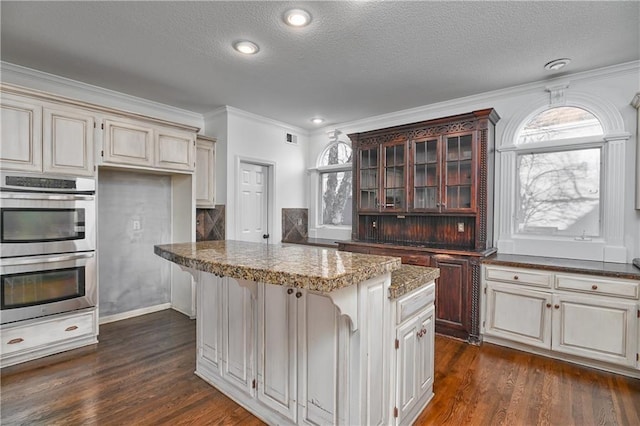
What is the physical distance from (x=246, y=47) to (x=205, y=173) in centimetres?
203

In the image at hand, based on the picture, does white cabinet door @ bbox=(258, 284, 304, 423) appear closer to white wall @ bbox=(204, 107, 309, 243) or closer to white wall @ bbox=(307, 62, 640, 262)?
white wall @ bbox=(204, 107, 309, 243)

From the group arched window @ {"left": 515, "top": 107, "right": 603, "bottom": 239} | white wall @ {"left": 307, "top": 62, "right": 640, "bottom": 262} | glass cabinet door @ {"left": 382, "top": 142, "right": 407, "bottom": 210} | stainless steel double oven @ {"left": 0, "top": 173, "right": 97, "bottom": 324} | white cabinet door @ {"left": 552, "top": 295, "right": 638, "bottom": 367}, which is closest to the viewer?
white cabinet door @ {"left": 552, "top": 295, "right": 638, "bottom": 367}

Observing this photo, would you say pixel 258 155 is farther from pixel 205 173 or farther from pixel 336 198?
pixel 336 198

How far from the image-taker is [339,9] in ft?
7.14

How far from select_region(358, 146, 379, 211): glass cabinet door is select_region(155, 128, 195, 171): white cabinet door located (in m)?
2.21

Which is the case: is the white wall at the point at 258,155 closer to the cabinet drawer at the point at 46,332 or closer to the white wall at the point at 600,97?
the cabinet drawer at the point at 46,332

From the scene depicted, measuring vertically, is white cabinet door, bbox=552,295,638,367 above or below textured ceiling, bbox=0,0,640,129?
below

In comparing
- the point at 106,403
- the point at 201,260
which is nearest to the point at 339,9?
the point at 201,260

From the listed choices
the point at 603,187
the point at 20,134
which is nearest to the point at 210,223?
the point at 20,134

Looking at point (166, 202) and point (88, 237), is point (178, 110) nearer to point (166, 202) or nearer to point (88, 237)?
point (166, 202)

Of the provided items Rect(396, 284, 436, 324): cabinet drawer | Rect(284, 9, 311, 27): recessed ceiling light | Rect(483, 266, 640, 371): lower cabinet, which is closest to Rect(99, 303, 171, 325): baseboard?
Rect(396, 284, 436, 324): cabinet drawer

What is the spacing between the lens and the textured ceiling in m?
2.20

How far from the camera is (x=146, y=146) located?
11.4 ft

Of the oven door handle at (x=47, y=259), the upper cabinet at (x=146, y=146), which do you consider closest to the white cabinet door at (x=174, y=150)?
the upper cabinet at (x=146, y=146)
